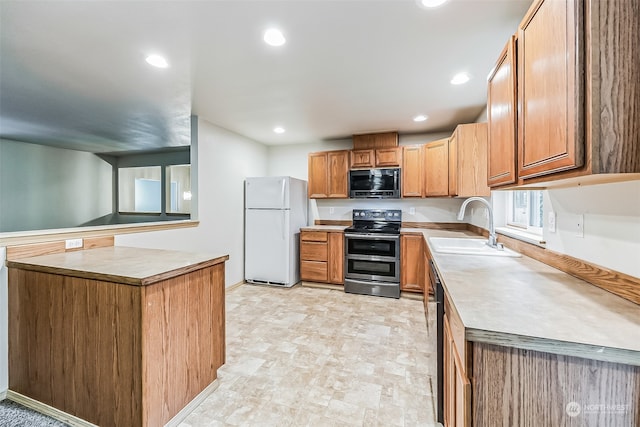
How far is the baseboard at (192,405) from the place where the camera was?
1.53 m

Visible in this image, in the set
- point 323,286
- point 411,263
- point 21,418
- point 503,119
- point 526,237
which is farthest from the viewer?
point 323,286

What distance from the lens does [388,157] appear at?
405 cm

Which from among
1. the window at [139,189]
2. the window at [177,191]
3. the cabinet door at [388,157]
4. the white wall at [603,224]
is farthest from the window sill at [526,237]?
the window at [139,189]

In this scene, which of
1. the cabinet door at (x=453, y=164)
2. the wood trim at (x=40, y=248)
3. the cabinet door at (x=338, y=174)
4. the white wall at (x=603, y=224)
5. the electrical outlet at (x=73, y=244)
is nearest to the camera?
the white wall at (x=603, y=224)

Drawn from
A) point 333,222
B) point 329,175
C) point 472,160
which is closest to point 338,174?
point 329,175

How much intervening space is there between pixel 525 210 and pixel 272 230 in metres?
3.10

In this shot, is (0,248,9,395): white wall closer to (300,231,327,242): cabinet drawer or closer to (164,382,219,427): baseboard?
(164,382,219,427): baseboard

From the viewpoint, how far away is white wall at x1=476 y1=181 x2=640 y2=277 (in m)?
1.01

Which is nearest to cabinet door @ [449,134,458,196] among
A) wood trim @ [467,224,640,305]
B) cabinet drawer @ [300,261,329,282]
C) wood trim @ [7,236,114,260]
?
wood trim @ [467,224,640,305]

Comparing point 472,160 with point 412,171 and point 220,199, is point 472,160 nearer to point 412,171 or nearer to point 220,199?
point 412,171

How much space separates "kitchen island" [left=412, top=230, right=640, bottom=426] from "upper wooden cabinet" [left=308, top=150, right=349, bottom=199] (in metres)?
3.37

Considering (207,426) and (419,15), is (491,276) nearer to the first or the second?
(419,15)

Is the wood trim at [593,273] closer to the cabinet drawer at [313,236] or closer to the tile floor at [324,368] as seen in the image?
the tile floor at [324,368]

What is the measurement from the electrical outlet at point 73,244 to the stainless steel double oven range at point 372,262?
9.53ft
